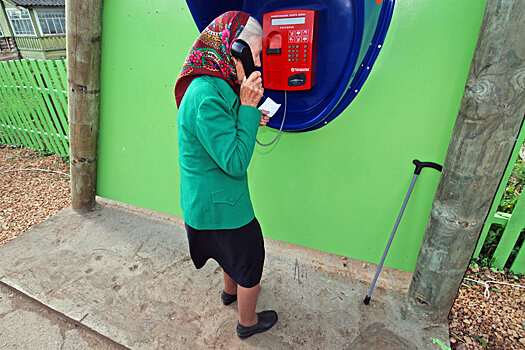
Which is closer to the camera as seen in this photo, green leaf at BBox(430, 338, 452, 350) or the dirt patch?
green leaf at BBox(430, 338, 452, 350)

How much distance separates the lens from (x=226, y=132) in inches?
42.5

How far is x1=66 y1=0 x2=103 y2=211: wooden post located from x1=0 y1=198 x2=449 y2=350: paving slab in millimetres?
354

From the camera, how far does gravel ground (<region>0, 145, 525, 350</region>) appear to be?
174 centimetres

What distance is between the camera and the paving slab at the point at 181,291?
5.62 ft

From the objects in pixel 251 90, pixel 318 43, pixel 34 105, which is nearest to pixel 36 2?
pixel 34 105

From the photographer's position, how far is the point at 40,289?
199 centimetres

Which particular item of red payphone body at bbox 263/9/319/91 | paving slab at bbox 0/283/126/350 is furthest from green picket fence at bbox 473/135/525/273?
paving slab at bbox 0/283/126/350

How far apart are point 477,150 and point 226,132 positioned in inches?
42.0

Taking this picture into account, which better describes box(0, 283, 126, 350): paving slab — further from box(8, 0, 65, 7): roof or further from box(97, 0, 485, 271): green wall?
box(8, 0, 65, 7): roof

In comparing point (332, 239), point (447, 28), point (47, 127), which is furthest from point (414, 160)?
point (47, 127)

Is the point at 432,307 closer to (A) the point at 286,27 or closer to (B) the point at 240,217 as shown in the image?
(B) the point at 240,217

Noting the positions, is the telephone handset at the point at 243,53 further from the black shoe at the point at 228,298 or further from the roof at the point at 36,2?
the roof at the point at 36,2

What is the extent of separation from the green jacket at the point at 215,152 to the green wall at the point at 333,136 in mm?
821

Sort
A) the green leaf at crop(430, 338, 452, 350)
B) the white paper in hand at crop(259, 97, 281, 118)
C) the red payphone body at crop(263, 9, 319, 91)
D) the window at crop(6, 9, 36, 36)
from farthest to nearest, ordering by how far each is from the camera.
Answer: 1. the window at crop(6, 9, 36, 36)
2. the white paper in hand at crop(259, 97, 281, 118)
3. the green leaf at crop(430, 338, 452, 350)
4. the red payphone body at crop(263, 9, 319, 91)
